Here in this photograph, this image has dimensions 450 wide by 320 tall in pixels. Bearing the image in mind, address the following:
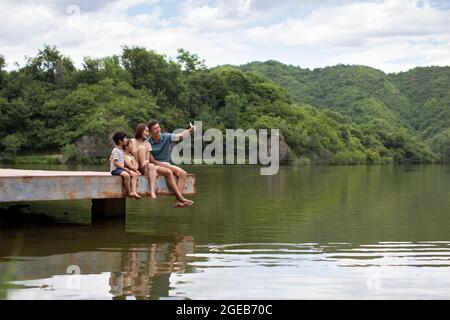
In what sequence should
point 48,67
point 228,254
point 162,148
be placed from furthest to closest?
point 48,67
point 162,148
point 228,254

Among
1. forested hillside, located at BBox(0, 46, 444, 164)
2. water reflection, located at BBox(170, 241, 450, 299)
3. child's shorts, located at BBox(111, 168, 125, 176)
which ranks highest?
forested hillside, located at BBox(0, 46, 444, 164)

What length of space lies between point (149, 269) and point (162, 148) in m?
4.79

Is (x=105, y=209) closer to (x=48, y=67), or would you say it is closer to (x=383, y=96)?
(x=48, y=67)

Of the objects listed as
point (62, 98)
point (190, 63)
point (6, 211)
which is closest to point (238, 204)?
point (6, 211)

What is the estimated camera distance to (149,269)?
8086 millimetres

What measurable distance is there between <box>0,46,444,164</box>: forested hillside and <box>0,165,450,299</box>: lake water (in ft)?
185

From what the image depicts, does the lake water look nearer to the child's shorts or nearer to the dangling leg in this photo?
the dangling leg

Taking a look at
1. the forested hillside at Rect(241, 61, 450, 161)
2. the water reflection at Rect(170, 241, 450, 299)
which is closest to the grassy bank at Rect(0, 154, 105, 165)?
the water reflection at Rect(170, 241, 450, 299)

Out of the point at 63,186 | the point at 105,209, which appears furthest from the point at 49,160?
the point at 63,186

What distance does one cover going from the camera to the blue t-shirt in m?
12.7

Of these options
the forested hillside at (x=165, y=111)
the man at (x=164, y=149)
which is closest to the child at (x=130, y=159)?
the man at (x=164, y=149)

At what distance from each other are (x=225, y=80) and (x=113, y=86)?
19818 millimetres

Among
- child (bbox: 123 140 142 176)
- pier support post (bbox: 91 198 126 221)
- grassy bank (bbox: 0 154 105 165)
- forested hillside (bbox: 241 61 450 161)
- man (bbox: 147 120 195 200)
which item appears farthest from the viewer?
forested hillside (bbox: 241 61 450 161)

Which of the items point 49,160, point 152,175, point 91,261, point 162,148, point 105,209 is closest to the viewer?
point 91,261
